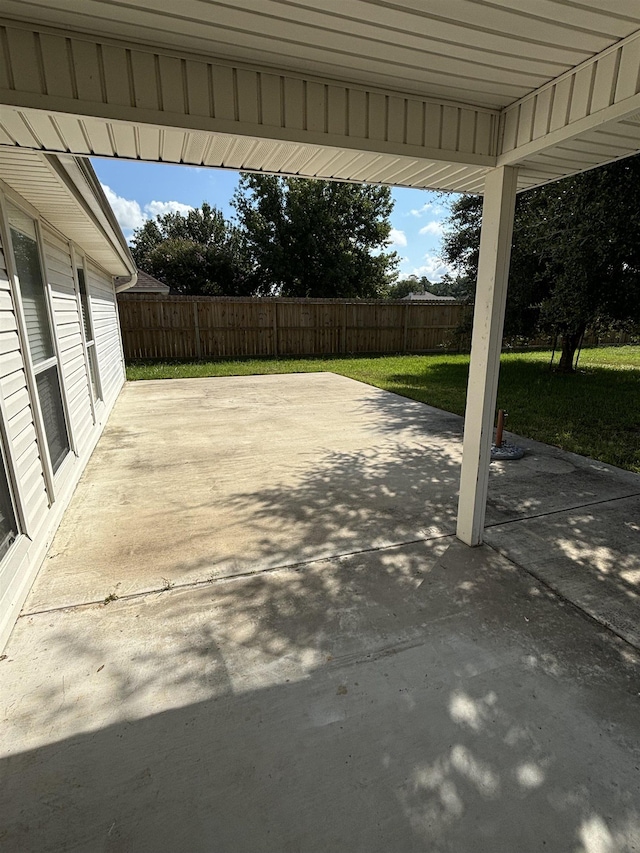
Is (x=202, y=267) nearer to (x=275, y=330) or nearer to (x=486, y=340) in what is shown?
(x=275, y=330)

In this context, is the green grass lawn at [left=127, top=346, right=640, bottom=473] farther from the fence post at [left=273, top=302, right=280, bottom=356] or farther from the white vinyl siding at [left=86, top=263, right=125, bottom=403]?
the white vinyl siding at [left=86, top=263, right=125, bottom=403]

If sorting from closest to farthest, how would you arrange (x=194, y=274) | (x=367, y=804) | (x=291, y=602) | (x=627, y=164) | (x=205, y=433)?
(x=367, y=804) < (x=291, y=602) < (x=627, y=164) < (x=205, y=433) < (x=194, y=274)

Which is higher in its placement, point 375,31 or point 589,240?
point 375,31

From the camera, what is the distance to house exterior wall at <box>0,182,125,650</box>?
2482mm

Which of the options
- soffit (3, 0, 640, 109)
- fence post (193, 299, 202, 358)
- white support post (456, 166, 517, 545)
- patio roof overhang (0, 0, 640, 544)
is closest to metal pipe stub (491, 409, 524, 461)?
white support post (456, 166, 517, 545)

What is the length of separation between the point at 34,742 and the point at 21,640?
0.64 m

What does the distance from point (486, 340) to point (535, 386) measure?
711 centimetres

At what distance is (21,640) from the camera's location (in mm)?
2133

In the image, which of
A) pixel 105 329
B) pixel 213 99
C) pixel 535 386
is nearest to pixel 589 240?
pixel 535 386

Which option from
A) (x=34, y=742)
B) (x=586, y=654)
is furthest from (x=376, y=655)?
(x=34, y=742)

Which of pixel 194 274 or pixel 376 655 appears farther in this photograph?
pixel 194 274

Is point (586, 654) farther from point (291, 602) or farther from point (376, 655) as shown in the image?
point (291, 602)

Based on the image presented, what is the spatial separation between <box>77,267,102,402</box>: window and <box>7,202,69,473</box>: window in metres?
1.95

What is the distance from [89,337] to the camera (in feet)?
19.6
